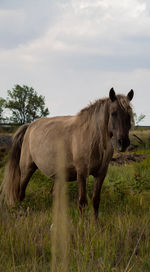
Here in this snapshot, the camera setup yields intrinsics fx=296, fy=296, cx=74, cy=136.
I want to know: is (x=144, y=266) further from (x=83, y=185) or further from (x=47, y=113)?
(x=47, y=113)

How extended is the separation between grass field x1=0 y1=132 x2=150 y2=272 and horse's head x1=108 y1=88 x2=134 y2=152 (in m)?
1.03

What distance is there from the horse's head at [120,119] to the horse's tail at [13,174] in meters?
2.72

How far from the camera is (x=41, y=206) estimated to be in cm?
577

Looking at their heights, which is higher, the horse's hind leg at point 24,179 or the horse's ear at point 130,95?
the horse's ear at point 130,95

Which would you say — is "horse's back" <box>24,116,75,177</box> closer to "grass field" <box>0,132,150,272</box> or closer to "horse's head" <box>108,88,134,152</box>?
"grass field" <box>0,132,150,272</box>

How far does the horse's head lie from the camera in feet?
13.2

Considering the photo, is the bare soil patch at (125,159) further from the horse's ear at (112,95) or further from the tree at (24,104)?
the tree at (24,104)

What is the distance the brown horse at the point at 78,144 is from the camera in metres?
4.18

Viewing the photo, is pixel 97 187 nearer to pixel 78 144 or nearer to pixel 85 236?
pixel 78 144

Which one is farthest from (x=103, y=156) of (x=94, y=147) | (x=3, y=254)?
(x=3, y=254)

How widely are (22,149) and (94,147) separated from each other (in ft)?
7.36

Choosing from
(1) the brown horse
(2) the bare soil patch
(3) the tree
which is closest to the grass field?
(1) the brown horse

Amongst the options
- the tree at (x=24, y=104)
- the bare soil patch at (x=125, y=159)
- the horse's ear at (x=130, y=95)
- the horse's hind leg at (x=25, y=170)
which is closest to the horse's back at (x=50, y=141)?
the horse's hind leg at (x=25, y=170)

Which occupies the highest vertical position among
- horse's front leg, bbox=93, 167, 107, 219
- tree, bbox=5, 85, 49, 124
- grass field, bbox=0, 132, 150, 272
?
tree, bbox=5, 85, 49, 124
